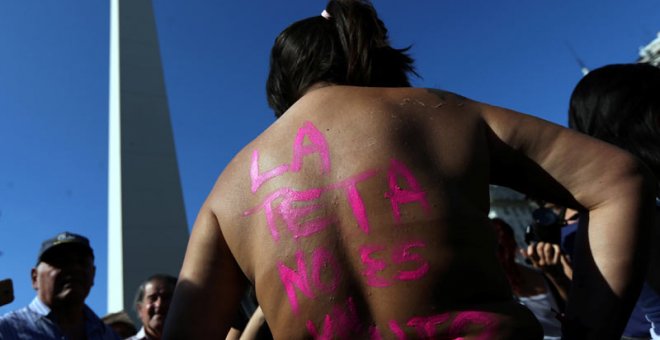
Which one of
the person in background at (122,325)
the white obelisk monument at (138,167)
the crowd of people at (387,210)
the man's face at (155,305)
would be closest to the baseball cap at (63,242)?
the man's face at (155,305)

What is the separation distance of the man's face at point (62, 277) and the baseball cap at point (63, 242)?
2 centimetres

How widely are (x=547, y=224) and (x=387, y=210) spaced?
126cm

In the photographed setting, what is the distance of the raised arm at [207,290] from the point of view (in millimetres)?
1270

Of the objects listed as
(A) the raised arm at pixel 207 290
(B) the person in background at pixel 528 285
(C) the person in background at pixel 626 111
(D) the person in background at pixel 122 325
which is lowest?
(D) the person in background at pixel 122 325

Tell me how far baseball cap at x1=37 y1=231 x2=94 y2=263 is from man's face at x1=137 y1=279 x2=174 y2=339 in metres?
0.51

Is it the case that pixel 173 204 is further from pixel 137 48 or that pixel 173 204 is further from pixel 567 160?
pixel 567 160

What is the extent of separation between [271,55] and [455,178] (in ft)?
2.22

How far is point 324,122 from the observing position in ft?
4.13

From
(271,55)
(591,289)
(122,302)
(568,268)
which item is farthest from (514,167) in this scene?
(122,302)

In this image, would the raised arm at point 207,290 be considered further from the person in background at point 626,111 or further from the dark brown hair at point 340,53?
the person in background at point 626,111

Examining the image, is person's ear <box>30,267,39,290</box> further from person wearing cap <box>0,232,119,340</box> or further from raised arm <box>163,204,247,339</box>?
raised arm <box>163,204,247,339</box>

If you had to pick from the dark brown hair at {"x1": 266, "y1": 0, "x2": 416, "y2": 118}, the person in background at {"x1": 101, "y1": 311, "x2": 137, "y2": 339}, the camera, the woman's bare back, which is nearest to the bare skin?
the woman's bare back

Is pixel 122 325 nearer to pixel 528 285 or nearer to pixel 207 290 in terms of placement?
pixel 528 285

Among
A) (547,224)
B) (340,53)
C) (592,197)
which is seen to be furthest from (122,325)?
(592,197)
